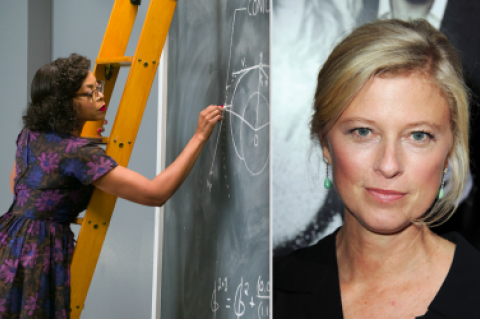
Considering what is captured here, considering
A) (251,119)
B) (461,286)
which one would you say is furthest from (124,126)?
(461,286)

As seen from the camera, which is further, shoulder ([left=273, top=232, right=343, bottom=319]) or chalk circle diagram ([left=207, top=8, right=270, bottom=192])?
chalk circle diagram ([left=207, top=8, right=270, bottom=192])

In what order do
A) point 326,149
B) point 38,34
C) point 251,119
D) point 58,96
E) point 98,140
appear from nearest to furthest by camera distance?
point 326,149
point 251,119
point 58,96
point 98,140
point 38,34

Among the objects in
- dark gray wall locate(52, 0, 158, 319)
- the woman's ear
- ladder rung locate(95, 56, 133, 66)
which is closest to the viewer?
the woman's ear

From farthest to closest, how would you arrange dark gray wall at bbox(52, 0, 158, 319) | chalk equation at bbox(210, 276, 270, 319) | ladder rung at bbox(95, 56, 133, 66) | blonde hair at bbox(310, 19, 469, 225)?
dark gray wall at bbox(52, 0, 158, 319) < ladder rung at bbox(95, 56, 133, 66) < chalk equation at bbox(210, 276, 270, 319) < blonde hair at bbox(310, 19, 469, 225)

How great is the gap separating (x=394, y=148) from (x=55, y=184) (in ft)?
3.82

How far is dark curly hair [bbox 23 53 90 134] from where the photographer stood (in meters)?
1.72

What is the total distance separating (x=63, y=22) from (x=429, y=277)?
2808 millimetres

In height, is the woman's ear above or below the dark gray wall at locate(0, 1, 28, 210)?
below

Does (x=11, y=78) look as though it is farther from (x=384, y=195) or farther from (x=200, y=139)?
(x=384, y=195)

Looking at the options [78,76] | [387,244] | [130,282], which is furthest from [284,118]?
[130,282]

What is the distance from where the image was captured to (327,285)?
131 cm

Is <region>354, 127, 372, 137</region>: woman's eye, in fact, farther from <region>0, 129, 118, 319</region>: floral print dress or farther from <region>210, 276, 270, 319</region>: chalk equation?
<region>0, 129, 118, 319</region>: floral print dress

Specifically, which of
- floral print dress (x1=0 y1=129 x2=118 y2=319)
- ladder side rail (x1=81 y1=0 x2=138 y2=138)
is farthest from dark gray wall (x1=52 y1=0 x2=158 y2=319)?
floral print dress (x1=0 y1=129 x2=118 y2=319)

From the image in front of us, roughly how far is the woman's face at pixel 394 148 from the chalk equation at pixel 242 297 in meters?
0.52
